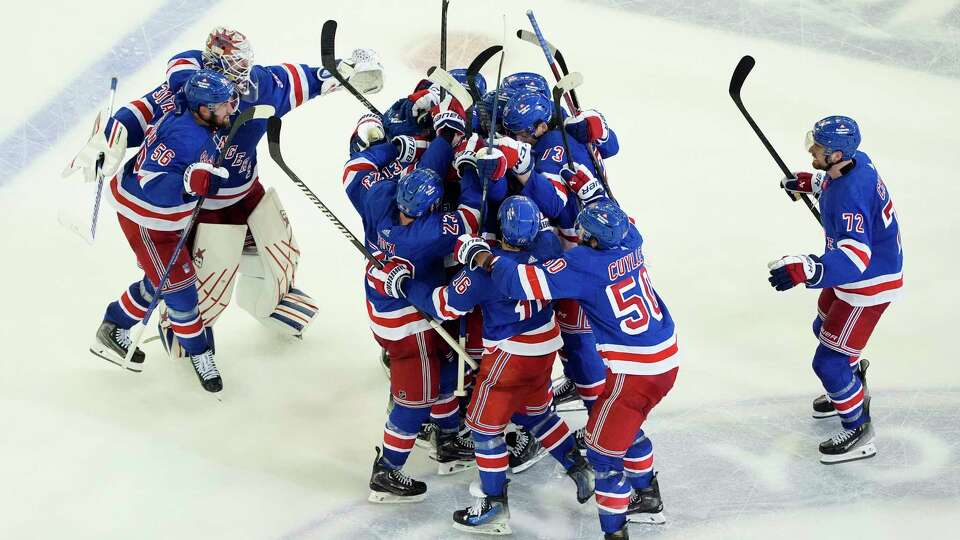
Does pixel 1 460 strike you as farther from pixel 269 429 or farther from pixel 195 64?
pixel 195 64

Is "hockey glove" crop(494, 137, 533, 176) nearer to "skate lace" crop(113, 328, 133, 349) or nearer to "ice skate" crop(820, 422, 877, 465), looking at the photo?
"ice skate" crop(820, 422, 877, 465)

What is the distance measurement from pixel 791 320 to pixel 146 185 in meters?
2.70

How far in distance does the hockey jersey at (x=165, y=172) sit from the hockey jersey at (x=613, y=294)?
1.35m

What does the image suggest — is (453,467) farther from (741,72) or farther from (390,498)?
(741,72)

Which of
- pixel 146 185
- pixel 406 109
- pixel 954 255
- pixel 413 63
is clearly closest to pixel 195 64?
pixel 146 185

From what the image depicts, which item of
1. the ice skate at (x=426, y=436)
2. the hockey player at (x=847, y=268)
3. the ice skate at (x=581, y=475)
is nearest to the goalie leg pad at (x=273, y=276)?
the ice skate at (x=426, y=436)

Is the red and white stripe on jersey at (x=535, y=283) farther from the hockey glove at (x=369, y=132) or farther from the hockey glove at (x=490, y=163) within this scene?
the hockey glove at (x=369, y=132)

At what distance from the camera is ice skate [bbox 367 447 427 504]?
4.71 meters

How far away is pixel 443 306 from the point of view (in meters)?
4.41

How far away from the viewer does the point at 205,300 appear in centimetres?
524

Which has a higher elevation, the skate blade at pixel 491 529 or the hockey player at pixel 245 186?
the hockey player at pixel 245 186

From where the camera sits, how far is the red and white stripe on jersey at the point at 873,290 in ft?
15.4

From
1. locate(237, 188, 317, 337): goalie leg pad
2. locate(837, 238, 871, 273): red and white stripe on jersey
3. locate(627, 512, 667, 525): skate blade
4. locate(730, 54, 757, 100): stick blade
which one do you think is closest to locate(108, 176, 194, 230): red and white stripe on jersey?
locate(237, 188, 317, 337): goalie leg pad

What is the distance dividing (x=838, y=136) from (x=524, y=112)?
1.08 m
